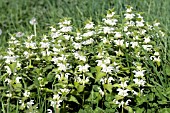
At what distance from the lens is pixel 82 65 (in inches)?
94.4

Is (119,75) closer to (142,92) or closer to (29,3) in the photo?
(142,92)

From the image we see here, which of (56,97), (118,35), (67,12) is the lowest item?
(56,97)

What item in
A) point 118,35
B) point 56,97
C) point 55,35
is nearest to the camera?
point 56,97

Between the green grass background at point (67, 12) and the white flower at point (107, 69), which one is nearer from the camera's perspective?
the white flower at point (107, 69)

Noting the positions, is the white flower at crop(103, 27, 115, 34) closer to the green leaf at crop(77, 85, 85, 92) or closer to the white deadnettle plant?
the white deadnettle plant

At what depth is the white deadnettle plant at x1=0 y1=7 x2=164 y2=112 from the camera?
93.3 inches

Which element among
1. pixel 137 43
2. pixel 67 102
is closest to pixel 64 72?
pixel 67 102

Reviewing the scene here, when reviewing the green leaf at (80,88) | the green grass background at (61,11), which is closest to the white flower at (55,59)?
the green leaf at (80,88)

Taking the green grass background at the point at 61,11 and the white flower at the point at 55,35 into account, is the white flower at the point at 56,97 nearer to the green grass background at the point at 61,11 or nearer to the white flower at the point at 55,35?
the white flower at the point at 55,35

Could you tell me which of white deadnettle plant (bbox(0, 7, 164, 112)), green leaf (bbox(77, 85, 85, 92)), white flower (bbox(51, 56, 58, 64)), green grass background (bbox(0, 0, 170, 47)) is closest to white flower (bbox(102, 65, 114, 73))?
white deadnettle plant (bbox(0, 7, 164, 112))

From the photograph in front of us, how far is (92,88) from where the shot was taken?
8.04ft

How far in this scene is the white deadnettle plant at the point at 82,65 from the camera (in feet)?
7.77

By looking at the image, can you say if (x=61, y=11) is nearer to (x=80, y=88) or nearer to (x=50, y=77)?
(x=50, y=77)

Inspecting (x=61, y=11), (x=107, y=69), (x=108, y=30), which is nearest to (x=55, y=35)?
(x=108, y=30)
